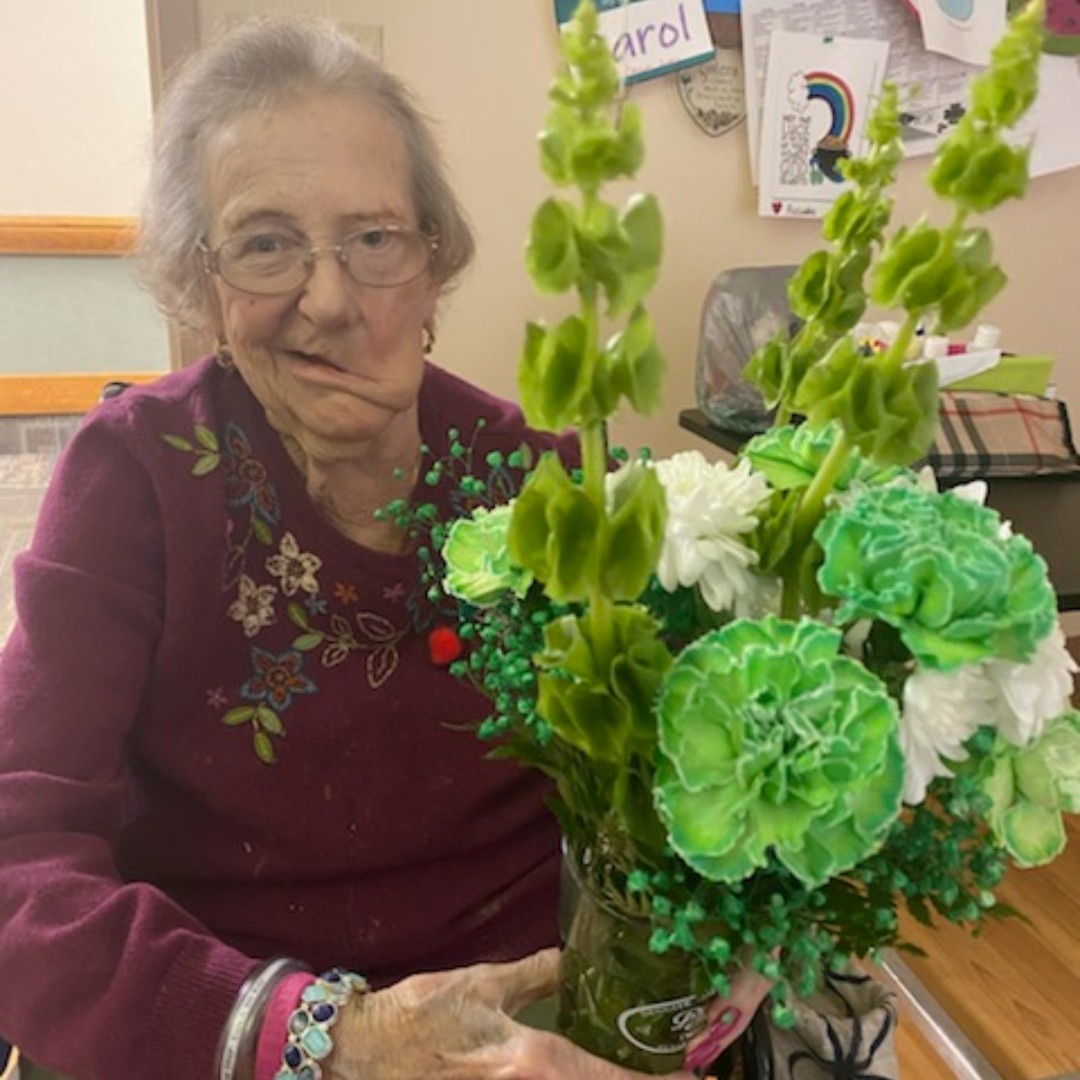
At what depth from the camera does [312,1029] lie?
2.48 feet

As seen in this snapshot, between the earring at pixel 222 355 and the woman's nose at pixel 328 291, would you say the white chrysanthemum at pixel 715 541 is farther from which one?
the earring at pixel 222 355

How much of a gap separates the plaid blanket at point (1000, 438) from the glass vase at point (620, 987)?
5.08 ft

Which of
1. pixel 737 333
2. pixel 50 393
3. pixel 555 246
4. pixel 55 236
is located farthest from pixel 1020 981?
pixel 55 236

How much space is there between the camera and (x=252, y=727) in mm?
993

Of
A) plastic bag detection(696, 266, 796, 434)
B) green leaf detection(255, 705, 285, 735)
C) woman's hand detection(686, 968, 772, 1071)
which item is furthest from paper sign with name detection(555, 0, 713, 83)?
woman's hand detection(686, 968, 772, 1071)

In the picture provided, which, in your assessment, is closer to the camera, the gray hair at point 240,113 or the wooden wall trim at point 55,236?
the gray hair at point 240,113

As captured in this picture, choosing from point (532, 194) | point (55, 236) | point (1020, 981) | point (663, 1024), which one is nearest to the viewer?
point (663, 1024)

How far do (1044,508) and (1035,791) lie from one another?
150 centimetres

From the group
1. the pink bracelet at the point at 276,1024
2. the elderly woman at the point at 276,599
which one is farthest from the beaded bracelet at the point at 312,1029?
the elderly woman at the point at 276,599

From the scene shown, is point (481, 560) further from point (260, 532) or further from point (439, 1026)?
point (260, 532)

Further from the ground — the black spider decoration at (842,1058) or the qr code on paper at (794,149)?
the qr code on paper at (794,149)

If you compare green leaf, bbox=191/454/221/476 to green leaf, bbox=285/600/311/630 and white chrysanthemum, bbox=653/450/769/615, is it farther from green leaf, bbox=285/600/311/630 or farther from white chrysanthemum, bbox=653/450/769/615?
white chrysanthemum, bbox=653/450/769/615

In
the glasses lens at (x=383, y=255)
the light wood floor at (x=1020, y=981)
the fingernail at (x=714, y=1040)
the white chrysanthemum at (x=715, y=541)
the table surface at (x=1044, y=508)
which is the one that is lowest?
the light wood floor at (x=1020, y=981)

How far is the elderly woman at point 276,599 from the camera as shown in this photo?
94 centimetres
